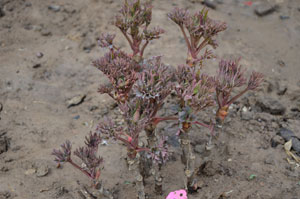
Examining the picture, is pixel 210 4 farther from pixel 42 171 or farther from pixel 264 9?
pixel 42 171

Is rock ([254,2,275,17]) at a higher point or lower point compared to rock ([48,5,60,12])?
higher

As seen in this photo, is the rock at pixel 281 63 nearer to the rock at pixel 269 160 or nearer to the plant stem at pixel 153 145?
the rock at pixel 269 160

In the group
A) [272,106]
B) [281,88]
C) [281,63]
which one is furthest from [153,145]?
[281,63]

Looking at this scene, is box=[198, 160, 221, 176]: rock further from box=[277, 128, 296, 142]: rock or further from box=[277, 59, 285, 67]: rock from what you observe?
box=[277, 59, 285, 67]: rock

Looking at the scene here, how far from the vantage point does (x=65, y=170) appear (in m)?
2.94

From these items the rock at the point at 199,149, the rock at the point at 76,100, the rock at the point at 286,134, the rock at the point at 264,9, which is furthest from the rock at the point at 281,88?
the rock at the point at 76,100

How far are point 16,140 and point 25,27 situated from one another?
2.74 m

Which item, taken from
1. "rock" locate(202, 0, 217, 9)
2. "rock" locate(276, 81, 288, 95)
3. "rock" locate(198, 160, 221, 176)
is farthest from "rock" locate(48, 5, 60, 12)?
"rock" locate(198, 160, 221, 176)

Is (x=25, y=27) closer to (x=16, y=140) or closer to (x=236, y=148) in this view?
(x=16, y=140)

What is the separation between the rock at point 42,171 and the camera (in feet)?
9.34

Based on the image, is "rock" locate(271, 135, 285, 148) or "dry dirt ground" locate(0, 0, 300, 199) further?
"rock" locate(271, 135, 285, 148)

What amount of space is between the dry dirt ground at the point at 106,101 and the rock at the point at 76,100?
0.24 feet

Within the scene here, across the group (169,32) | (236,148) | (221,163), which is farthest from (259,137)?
(169,32)

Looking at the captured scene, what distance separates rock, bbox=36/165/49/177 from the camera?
9.34 feet
